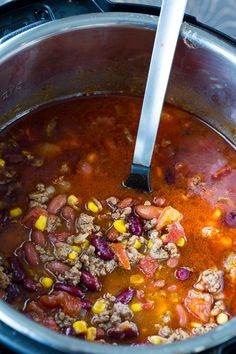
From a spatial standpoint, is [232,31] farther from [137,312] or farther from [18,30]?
[137,312]

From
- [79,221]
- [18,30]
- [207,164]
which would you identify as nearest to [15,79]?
[18,30]

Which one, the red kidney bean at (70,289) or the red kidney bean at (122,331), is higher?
the red kidney bean at (70,289)

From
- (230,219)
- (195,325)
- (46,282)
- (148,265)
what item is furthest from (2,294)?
(230,219)

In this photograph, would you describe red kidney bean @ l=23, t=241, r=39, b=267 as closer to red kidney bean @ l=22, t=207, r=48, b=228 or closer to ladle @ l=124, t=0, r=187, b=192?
red kidney bean @ l=22, t=207, r=48, b=228

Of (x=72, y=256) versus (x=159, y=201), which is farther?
(x=159, y=201)

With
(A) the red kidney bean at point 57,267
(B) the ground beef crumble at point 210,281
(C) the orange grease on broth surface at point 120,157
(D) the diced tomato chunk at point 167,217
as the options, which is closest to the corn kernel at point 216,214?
(C) the orange grease on broth surface at point 120,157

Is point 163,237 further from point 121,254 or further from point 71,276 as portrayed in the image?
point 71,276

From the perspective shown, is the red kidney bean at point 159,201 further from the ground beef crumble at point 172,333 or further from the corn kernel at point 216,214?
the ground beef crumble at point 172,333
